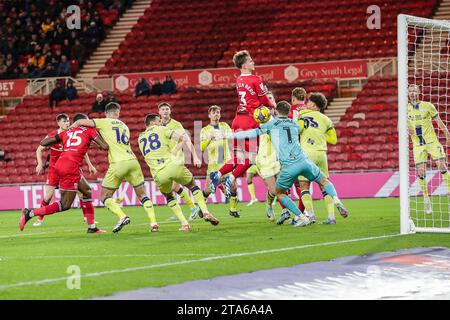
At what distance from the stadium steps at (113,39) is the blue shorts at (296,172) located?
21009 millimetres

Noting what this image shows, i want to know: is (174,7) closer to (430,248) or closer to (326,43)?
(326,43)

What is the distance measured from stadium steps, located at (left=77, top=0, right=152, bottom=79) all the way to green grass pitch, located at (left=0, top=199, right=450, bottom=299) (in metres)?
17.4

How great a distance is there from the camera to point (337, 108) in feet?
96.6

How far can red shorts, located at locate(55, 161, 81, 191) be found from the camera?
14641 millimetres

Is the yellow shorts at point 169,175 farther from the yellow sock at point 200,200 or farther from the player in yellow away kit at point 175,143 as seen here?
the player in yellow away kit at point 175,143

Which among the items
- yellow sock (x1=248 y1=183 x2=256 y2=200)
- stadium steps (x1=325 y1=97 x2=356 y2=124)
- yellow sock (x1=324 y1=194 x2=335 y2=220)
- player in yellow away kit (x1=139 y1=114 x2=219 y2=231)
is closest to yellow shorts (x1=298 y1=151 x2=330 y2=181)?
yellow sock (x1=324 y1=194 x2=335 y2=220)

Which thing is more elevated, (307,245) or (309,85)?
(309,85)

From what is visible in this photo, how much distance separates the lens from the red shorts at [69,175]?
14641 millimetres

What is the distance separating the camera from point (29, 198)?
26.4 meters

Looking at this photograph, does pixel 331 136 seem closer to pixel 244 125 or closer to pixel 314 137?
pixel 314 137

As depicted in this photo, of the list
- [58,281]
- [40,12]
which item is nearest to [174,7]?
[40,12]

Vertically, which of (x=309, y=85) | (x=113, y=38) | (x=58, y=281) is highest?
(x=113, y=38)

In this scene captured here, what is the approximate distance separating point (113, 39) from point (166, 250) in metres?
25.2
